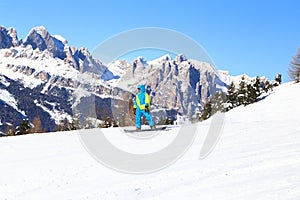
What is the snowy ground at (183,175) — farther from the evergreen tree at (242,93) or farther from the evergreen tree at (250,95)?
the evergreen tree at (242,93)

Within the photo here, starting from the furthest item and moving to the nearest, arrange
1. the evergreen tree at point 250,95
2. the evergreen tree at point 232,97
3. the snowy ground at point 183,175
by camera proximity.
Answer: the evergreen tree at point 232,97 → the evergreen tree at point 250,95 → the snowy ground at point 183,175

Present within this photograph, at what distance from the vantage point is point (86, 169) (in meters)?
11.6

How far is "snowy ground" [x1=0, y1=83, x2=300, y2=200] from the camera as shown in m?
7.82

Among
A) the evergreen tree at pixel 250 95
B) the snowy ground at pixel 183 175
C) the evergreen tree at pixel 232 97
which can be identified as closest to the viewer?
the snowy ground at pixel 183 175

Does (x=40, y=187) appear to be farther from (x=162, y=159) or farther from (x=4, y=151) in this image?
(x=4, y=151)

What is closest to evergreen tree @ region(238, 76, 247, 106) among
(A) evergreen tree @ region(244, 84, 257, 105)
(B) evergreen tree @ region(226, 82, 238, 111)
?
(A) evergreen tree @ region(244, 84, 257, 105)

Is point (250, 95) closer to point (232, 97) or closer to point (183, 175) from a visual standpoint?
point (232, 97)

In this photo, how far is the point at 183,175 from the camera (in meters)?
9.48

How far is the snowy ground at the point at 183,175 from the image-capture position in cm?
782

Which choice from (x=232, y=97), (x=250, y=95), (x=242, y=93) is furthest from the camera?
(x=232, y=97)

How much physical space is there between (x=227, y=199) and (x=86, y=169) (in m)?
5.55

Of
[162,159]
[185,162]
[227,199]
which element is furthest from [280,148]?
[227,199]

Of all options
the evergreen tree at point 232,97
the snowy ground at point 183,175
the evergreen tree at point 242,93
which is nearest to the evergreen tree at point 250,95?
the evergreen tree at point 242,93

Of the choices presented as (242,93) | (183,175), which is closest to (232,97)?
(242,93)
